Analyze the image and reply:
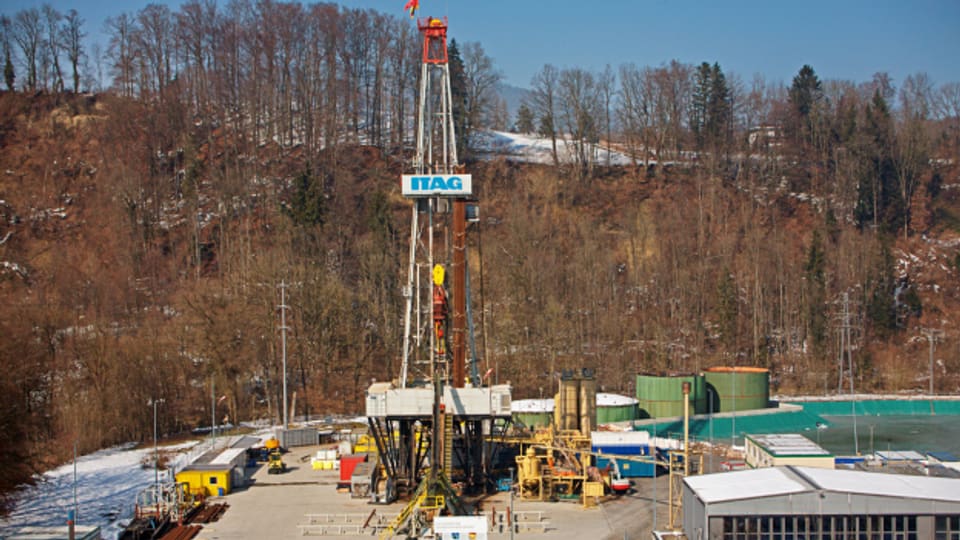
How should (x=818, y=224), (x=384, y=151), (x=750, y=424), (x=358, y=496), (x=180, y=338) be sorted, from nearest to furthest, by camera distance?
(x=358, y=496)
(x=750, y=424)
(x=180, y=338)
(x=818, y=224)
(x=384, y=151)

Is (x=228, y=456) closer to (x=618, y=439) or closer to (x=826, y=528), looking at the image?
(x=618, y=439)

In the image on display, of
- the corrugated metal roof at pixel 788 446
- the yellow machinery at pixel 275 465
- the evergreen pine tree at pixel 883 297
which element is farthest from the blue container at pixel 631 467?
the evergreen pine tree at pixel 883 297

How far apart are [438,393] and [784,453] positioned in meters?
10.4

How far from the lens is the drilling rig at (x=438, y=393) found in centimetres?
2584

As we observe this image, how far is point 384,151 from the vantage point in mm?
67500

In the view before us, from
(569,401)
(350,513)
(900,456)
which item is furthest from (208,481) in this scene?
(900,456)

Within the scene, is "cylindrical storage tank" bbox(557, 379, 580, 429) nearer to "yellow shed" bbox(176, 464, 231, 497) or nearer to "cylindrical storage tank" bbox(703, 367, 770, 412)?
"yellow shed" bbox(176, 464, 231, 497)

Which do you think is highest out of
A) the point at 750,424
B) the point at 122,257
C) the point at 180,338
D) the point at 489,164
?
the point at 489,164

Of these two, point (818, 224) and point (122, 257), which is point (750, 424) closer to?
point (818, 224)

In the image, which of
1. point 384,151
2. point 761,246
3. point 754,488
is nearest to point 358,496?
point 754,488

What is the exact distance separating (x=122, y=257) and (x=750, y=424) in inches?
1434

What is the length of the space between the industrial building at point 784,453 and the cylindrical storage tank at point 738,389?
39.5ft

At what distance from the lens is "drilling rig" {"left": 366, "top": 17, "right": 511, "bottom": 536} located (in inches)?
1017

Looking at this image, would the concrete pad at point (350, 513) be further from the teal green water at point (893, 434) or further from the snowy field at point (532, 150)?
the snowy field at point (532, 150)
